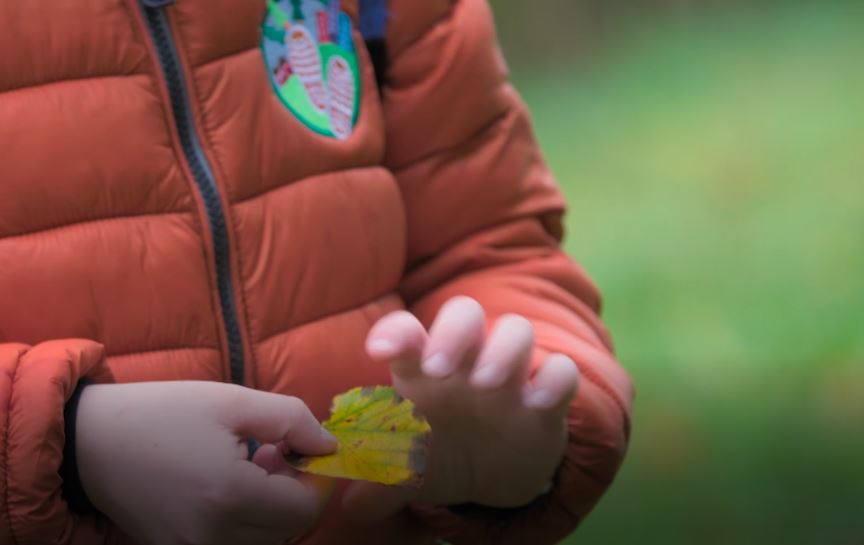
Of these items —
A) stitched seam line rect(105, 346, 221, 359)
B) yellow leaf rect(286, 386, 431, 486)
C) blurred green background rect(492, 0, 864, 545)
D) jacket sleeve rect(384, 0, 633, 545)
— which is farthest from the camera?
blurred green background rect(492, 0, 864, 545)

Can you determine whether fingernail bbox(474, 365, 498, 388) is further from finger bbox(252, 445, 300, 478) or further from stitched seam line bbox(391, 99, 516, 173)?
stitched seam line bbox(391, 99, 516, 173)

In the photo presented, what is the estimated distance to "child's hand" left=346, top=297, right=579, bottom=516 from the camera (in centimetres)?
50

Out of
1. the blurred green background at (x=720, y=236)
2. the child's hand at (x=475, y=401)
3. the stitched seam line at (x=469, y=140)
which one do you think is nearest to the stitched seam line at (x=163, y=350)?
the child's hand at (x=475, y=401)

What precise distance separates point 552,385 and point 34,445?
0.23m

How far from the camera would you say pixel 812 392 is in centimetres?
123

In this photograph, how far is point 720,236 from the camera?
142 centimetres

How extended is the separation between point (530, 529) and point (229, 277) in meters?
0.24

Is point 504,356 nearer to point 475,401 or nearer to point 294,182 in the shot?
point 475,401

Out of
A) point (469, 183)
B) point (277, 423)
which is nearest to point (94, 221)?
point (277, 423)

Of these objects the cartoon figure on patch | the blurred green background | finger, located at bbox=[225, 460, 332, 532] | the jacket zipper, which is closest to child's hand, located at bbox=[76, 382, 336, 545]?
finger, located at bbox=[225, 460, 332, 532]

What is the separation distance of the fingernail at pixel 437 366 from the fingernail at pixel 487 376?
0.02 metres

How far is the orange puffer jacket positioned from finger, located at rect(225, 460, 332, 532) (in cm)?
7

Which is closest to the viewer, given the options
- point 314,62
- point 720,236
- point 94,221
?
point 94,221

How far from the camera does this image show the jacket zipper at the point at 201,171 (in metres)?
0.57
